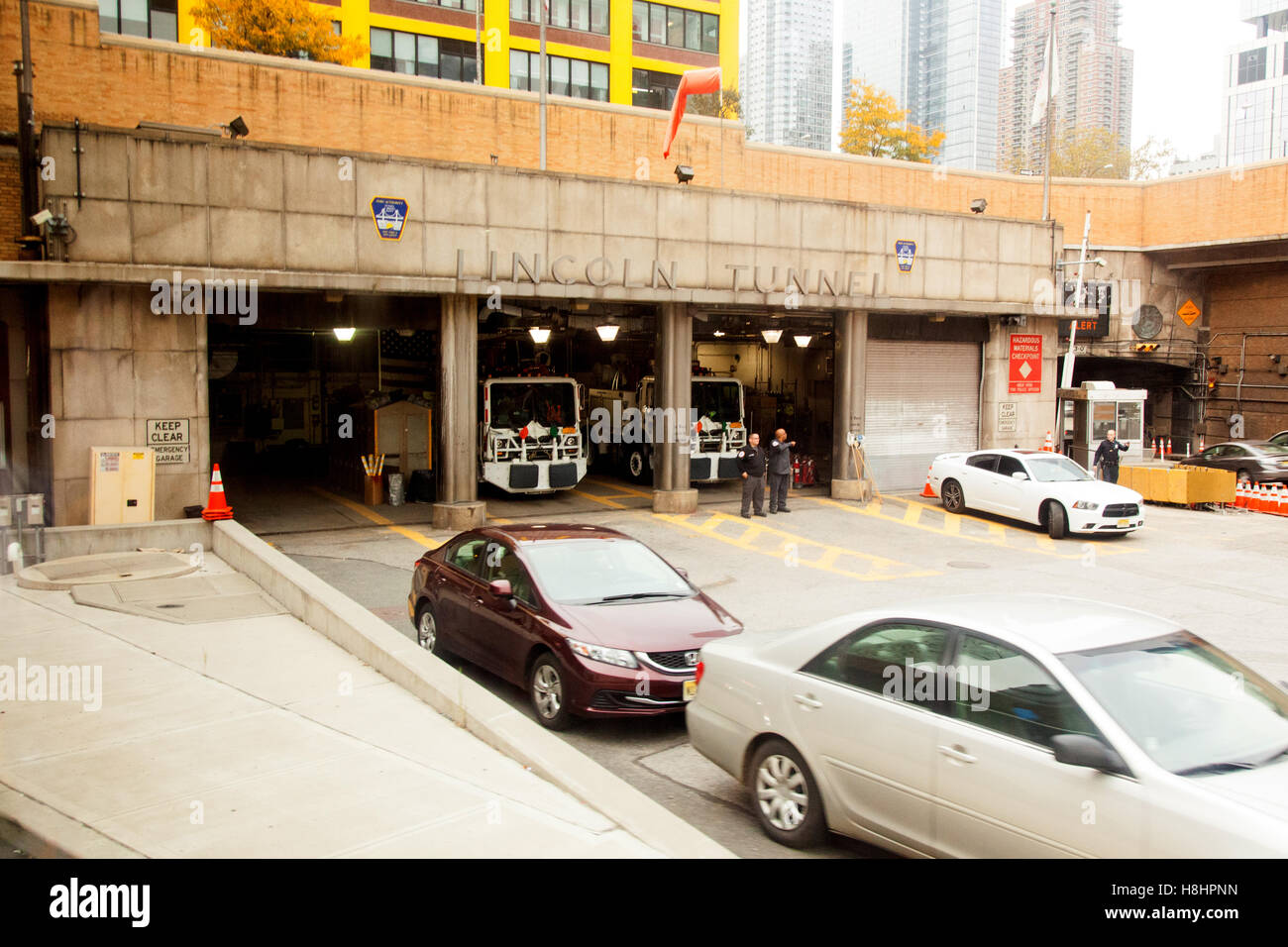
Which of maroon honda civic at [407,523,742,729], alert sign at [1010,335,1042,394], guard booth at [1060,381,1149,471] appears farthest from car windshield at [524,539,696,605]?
guard booth at [1060,381,1149,471]

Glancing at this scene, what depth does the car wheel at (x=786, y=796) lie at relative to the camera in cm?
575

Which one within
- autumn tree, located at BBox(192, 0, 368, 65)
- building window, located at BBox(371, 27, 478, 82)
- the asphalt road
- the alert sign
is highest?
building window, located at BBox(371, 27, 478, 82)

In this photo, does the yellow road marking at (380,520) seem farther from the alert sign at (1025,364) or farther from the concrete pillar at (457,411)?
the alert sign at (1025,364)

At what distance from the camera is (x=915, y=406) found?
2441 centimetres

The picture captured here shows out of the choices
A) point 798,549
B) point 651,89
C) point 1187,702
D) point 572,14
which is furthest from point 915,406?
point 572,14

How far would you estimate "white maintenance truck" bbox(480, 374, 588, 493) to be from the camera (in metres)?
20.9

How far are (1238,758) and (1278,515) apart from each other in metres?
20.2

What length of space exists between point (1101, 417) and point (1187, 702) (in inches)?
938

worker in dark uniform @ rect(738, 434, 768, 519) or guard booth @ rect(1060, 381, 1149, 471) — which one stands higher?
guard booth @ rect(1060, 381, 1149, 471)

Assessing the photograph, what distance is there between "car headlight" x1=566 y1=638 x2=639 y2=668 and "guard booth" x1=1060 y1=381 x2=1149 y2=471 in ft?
71.4

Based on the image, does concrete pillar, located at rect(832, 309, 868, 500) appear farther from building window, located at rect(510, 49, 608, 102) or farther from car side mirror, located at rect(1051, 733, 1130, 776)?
building window, located at rect(510, 49, 608, 102)

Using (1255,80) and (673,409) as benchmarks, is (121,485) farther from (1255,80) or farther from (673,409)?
(1255,80)

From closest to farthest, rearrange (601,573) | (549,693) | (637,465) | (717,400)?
(549,693), (601,573), (717,400), (637,465)
